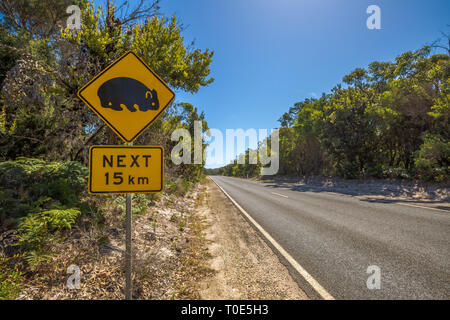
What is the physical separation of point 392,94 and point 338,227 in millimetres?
16285

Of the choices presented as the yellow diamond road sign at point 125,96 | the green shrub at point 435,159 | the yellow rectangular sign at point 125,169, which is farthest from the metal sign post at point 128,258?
the green shrub at point 435,159

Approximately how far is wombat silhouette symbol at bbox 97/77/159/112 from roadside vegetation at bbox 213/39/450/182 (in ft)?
52.5

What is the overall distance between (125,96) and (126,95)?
0.06 ft

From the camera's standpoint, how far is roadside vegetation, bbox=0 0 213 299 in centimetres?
282

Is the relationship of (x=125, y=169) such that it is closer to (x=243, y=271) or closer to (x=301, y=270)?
(x=243, y=271)

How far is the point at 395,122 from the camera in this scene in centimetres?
1557

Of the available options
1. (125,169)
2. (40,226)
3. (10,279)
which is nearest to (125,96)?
(125,169)

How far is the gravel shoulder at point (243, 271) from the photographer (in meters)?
2.44

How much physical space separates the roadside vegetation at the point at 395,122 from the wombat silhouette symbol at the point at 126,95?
15992 millimetres

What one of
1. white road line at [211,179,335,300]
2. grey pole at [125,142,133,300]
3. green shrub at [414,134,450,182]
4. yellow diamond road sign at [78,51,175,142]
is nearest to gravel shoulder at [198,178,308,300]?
white road line at [211,179,335,300]

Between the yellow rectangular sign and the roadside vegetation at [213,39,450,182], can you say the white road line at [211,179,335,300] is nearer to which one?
the yellow rectangular sign

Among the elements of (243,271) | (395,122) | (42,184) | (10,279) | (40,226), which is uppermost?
(395,122)
